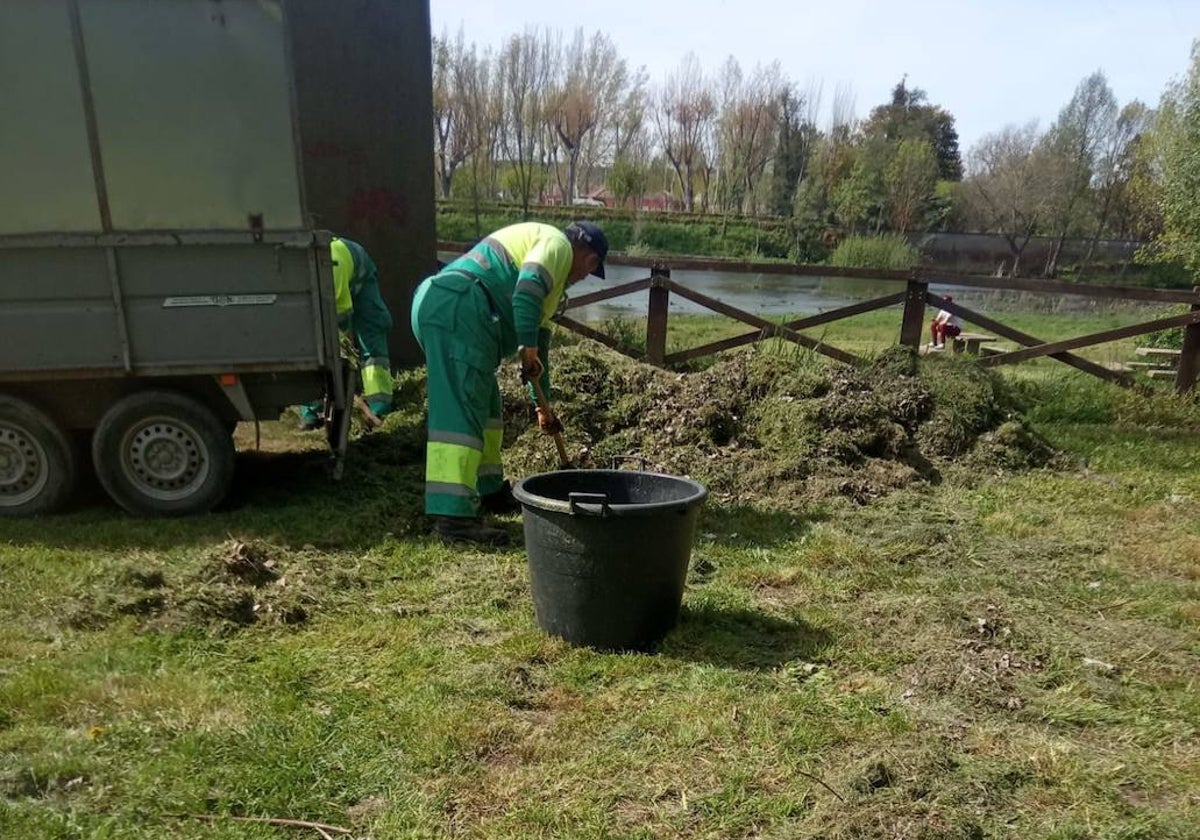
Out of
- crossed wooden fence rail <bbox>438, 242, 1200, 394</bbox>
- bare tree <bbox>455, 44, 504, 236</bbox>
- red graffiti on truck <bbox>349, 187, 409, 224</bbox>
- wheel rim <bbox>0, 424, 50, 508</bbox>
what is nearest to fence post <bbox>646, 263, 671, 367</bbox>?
crossed wooden fence rail <bbox>438, 242, 1200, 394</bbox>

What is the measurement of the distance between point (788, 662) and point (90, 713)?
2.57 m

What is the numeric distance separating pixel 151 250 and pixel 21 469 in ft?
5.07

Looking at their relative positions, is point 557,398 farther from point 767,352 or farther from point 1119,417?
point 1119,417

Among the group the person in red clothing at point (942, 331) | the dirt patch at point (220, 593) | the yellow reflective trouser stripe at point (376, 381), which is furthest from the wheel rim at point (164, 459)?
the person in red clothing at point (942, 331)

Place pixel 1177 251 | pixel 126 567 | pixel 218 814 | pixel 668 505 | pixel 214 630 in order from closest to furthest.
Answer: pixel 218 814 → pixel 668 505 → pixel 214 630 → pixel 126 567 → pixel 1177 251

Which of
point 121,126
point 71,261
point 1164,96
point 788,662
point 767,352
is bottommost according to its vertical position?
point 788,662

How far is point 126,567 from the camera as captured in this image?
374 centimetres

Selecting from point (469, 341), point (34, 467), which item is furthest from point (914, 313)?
point (34, 467)

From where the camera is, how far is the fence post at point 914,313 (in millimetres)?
7492

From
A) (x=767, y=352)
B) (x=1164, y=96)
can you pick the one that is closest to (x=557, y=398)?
(x=767, y=352)

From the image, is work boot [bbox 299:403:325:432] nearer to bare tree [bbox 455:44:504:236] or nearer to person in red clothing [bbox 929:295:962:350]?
person in red clothing [bbox 929:295:962:350]

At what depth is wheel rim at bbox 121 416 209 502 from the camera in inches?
187

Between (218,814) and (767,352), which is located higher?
(767,352)

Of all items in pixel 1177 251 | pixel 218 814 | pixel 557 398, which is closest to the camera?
pixel 218 814
